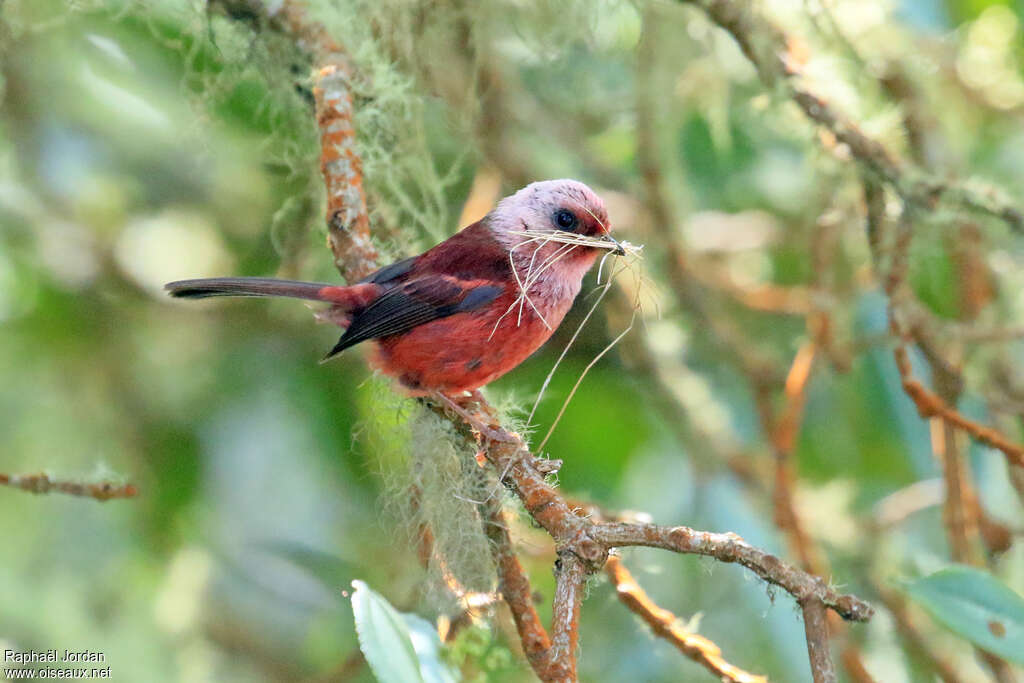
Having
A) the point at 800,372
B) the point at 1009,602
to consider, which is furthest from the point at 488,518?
the point at 800,372

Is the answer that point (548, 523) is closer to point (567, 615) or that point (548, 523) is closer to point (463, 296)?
point (567, 615)

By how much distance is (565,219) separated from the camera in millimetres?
3125

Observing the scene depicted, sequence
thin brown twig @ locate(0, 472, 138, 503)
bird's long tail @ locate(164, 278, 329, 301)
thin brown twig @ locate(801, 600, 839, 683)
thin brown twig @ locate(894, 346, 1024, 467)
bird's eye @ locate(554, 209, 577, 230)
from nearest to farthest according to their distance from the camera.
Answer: thin brown twig @ locate(801, 600, 839, 683) → thin brown twig @ locate(0, 472, 138, 503) → thin brown twig @ locate(894, 346, 1024, 467) → bird's long tail @ locate(164, 278, 329, 301) → bird's eye @ locate(554, 209, 577, 230)

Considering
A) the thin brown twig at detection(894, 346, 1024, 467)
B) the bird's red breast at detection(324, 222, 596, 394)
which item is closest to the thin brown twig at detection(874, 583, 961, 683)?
the thin brown twig at detection(894, 346, 1024, 467)

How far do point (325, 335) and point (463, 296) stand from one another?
1.15 metres

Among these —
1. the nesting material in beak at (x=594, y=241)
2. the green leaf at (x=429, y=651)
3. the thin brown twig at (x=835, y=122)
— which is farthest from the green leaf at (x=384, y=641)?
the thin brown twig at (x=835, y=122)

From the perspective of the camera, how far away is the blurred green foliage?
3354 millimetres

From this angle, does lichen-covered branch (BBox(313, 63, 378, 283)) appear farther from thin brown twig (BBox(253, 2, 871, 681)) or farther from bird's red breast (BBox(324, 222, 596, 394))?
bird's red breast (BBox(324, 222, 596, 394))

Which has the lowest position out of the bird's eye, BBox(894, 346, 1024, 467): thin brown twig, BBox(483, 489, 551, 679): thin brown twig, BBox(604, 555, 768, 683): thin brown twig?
BBox(483, 489, 551, 679): thin brown twig

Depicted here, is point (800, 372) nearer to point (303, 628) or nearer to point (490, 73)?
point (490, 73)

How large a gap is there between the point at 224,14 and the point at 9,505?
6.85 feet

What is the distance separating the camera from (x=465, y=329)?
2.93m

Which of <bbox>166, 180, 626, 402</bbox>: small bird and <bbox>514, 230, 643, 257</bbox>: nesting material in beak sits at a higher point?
<bbox>514, 230, 643, 257</bbox>: nesting material in beak

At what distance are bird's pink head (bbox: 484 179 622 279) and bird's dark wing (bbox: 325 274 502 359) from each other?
20cm
